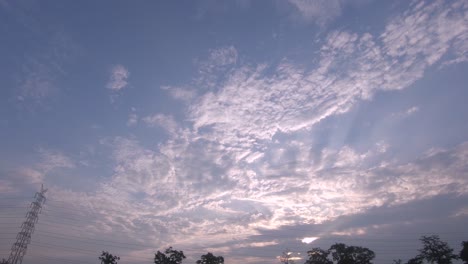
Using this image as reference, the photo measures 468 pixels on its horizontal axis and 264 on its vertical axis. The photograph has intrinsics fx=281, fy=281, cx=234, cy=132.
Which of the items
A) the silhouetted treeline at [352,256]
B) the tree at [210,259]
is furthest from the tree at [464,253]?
the tree at [210,259]

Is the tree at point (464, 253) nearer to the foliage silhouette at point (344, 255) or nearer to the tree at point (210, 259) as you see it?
the foliage silhouette at point (344, 255)

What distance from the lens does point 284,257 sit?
7825 cm

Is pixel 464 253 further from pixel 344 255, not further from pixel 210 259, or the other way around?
pixel 210 259

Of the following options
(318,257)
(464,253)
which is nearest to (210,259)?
(318,257)

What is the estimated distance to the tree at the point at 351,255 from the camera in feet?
278

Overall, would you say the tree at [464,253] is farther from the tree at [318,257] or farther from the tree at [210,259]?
the tree at [210,259]

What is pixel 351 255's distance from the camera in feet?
283

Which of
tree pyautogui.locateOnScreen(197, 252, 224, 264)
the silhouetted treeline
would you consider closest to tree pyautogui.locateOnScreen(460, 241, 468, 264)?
the silhouetted treeline

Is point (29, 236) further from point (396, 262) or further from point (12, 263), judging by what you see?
point (396, 262)

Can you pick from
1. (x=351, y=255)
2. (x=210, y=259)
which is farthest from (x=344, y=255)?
(x=210, y=259)

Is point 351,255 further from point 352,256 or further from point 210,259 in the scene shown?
point 210,259

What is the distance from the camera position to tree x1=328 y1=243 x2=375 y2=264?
278 feet

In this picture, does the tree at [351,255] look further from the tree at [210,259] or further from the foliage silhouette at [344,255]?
the tree at [210,259]

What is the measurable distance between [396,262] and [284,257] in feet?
148
